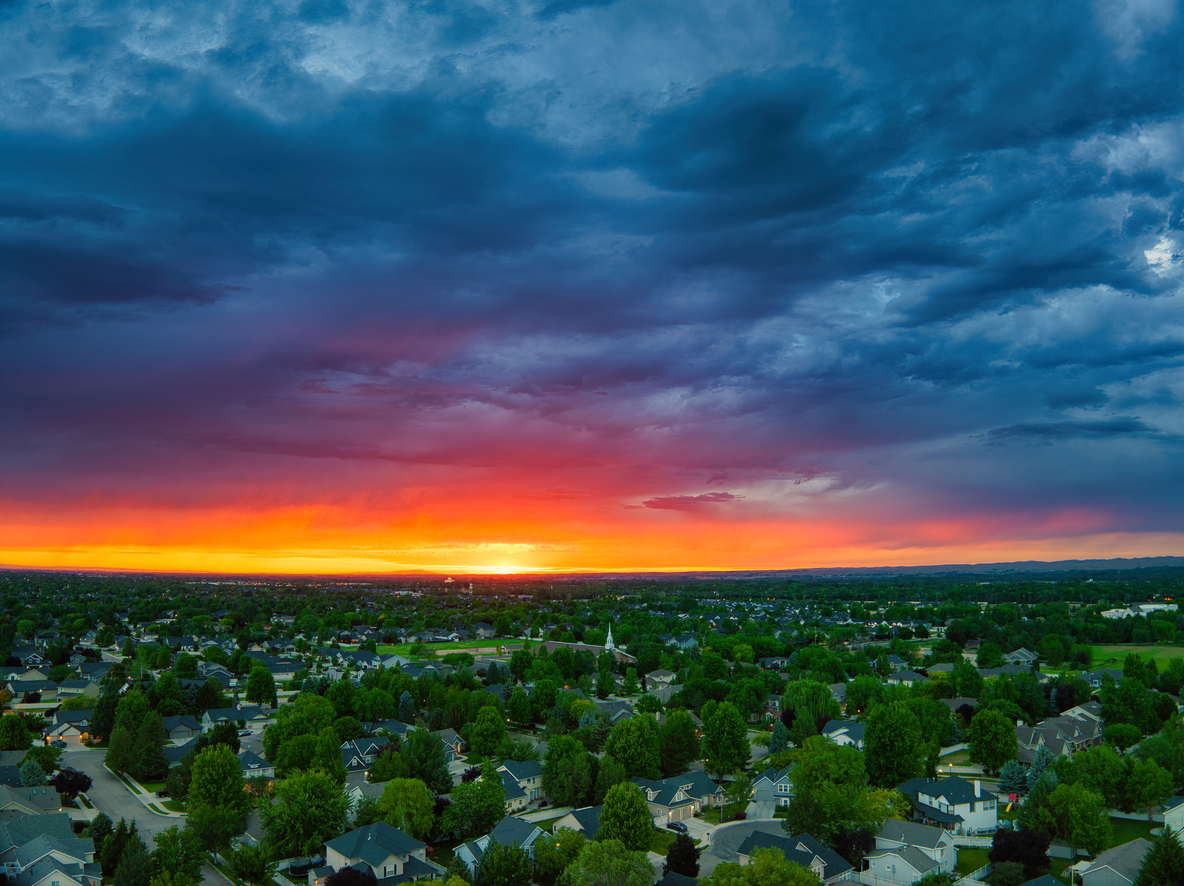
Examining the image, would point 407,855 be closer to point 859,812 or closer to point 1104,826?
point 859,812

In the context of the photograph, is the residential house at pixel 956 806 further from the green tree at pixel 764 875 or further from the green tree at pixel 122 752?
the green tree at pixel 122 752

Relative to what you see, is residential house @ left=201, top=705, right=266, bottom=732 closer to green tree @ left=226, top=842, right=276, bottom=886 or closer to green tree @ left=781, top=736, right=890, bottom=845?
green tree @ left=226, top=842, right=276, bottom=886

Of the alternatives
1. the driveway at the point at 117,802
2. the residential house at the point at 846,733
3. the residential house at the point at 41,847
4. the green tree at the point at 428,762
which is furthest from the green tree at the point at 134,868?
the residential house at the point at 846,733

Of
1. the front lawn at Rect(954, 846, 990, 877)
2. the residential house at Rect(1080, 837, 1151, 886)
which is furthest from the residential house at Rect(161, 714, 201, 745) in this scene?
the residential house at Rect(1080, 837, 1151, 886)

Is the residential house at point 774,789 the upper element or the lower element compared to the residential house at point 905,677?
upper

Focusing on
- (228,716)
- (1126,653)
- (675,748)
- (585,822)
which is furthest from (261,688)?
(1126,653)

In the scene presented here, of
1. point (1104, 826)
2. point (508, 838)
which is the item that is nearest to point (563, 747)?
point (508, 838)
